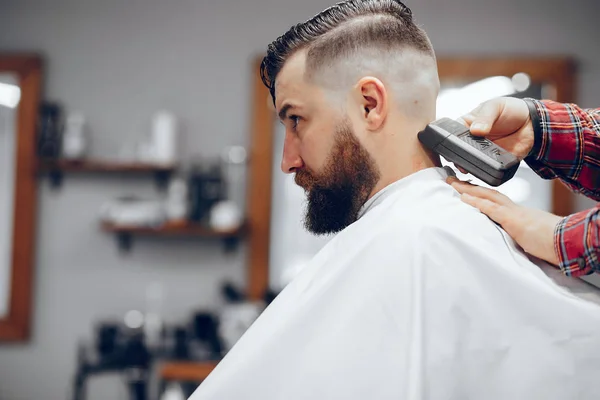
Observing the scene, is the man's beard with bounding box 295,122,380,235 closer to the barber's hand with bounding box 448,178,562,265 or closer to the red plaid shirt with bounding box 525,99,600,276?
the barber's hand with bounding box 448,178,562,265

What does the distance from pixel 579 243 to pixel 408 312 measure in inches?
11.8

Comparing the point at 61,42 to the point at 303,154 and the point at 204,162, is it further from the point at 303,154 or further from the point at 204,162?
the point at 303,154

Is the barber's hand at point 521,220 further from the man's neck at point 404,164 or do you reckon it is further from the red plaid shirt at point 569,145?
the red plaid shirt at point 569,145

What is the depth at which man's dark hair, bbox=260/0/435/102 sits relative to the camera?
1203 millimetres

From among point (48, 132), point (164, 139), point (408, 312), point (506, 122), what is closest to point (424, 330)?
point (408, 312)

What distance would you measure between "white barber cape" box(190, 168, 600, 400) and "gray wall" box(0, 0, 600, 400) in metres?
2.98

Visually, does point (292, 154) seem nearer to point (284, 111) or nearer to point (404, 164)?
point (284, 111)

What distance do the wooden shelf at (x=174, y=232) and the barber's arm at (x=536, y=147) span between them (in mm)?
2631

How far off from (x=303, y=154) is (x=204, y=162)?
276cm

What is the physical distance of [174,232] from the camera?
3.80 metres

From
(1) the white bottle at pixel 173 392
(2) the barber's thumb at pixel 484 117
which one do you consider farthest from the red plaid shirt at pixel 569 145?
(1) the white bottle at pixel 173 392

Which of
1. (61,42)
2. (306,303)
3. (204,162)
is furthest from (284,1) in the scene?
(306,303)

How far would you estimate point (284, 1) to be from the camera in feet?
12.9

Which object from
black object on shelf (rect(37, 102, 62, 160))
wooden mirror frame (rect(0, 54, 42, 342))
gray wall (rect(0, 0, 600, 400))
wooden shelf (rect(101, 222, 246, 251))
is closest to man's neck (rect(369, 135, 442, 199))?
wooden shelf (rect(101, 222, 246, 251))
